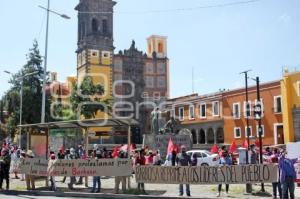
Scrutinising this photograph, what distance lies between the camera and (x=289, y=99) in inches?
1743

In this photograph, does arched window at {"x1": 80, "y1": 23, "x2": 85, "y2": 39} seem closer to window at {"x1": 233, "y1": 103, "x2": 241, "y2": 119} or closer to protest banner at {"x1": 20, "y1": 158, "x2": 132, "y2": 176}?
window at {"x1": 233, "y1": 103, "x2": 241, "y2": 119}

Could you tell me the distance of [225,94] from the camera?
180ft

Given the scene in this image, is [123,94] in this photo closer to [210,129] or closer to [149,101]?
[149,101]

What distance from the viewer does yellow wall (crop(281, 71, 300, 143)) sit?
43625 millimetres

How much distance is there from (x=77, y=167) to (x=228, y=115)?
38348mm

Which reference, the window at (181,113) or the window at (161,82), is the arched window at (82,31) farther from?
the window at (181,113)

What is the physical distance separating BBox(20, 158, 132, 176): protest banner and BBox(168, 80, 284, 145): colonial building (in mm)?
33240

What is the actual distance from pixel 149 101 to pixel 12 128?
30892 millimetres

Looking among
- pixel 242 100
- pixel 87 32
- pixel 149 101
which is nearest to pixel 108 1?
pixel 87 32

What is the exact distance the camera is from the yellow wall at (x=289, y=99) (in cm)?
4362

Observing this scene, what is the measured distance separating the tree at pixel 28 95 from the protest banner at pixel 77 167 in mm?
29540

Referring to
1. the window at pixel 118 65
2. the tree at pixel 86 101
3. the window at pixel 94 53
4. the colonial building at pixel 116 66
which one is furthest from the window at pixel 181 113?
the window at pixel 94 53

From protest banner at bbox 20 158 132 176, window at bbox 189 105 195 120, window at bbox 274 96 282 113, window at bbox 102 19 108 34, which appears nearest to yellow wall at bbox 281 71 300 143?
window at bbox 274 96 282 113

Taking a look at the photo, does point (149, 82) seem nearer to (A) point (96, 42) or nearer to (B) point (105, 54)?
(B) point (105, 54)
